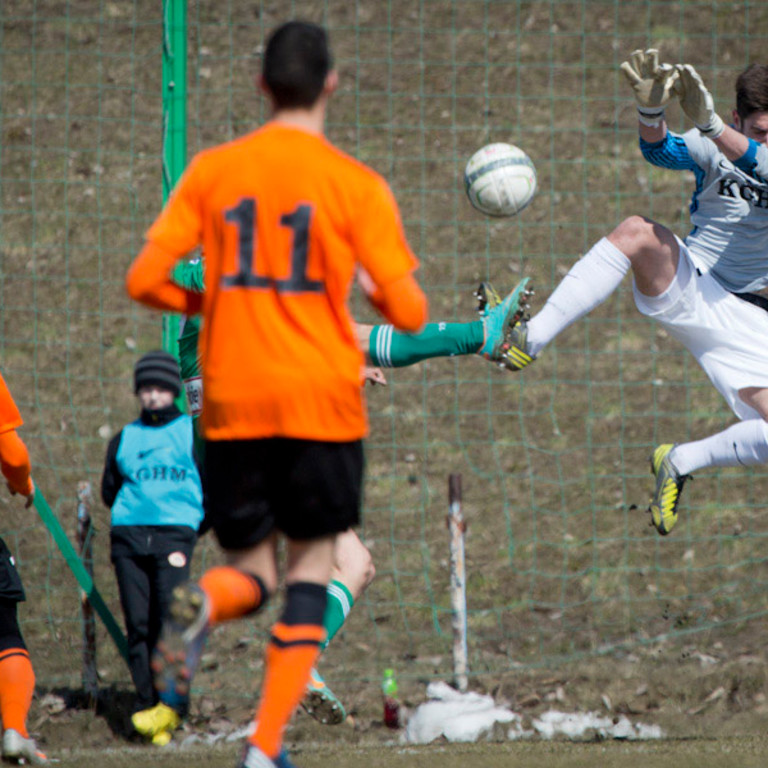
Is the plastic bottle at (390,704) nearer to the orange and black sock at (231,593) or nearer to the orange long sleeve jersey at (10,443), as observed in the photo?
the orange long sleeve jersey at (10,443)

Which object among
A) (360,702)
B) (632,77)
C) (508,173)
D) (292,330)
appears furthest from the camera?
(360,702)

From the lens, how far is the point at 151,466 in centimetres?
589

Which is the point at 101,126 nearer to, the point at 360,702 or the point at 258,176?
the point at 360,702

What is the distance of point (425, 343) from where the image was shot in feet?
15.6

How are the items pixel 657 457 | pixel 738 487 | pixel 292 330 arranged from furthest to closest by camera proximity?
pixel 738 487
pixel 657 457
pixel 292 330

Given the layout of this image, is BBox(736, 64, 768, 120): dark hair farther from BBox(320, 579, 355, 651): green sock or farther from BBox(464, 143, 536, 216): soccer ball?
BBox(320, 579, 355, 651): green sock

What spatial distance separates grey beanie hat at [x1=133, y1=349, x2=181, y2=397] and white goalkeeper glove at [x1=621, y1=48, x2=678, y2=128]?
2538mm

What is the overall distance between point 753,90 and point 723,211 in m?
0.51

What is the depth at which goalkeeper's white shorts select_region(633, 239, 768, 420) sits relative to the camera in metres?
5.05

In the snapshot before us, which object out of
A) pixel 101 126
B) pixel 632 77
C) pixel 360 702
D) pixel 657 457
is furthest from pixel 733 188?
pixel 101 126

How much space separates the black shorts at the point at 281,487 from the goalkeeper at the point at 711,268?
1.76 metres

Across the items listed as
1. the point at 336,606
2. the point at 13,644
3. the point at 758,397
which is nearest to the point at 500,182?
the point at 758,397

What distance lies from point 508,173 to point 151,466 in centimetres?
230

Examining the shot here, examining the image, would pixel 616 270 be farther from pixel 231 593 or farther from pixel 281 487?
pixel 231 593
